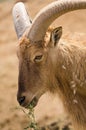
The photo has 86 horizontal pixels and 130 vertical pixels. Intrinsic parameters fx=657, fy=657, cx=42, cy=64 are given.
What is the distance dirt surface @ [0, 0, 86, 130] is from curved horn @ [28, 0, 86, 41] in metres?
1.02

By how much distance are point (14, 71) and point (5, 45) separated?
242cm

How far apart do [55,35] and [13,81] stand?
724cm

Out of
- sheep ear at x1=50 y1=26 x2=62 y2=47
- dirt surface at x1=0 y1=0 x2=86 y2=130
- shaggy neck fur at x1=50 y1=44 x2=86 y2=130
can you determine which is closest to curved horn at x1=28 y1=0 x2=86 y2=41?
sheep ear at x1=50 y1=26 x2=62 y2=47

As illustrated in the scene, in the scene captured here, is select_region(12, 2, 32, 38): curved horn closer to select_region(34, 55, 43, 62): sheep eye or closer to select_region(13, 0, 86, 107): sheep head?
select_region(13, 0, 86, 107): sheep head

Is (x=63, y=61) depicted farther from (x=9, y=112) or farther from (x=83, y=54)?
(x=9, y=112)

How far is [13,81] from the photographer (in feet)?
52.0

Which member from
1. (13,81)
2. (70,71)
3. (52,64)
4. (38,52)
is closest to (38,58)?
(38,52)

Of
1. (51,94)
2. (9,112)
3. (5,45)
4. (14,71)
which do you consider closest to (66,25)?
(5,45)

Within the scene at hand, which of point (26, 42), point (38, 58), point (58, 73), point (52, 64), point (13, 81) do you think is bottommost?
point (13, 81)

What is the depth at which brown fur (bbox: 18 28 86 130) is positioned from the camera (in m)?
8.60

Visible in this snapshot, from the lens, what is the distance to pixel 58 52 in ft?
28.8

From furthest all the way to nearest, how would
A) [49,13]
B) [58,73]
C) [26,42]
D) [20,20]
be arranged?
1. [20,20]
2. [58,73]
3. [26,42]
4. [49,13]

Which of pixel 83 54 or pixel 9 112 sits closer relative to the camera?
pixel 83 54

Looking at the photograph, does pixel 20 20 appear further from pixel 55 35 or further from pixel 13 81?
pixel 13 81
